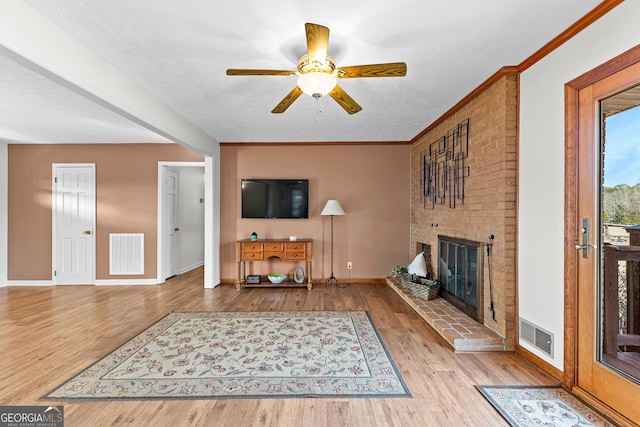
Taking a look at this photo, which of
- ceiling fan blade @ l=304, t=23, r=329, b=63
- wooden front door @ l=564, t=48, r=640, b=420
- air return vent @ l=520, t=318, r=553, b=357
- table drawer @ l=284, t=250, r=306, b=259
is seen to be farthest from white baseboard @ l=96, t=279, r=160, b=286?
wooden front door @ l=564, t=48, r=640, b=420

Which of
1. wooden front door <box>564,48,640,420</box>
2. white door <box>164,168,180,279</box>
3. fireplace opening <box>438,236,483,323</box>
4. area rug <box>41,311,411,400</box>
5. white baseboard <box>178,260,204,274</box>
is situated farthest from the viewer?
white baseboard <box>178,260,204,274</box>

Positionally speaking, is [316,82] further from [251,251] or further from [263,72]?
[251,251]

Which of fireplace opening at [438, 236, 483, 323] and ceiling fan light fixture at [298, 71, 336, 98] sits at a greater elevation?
ceiling fan light fixture at [298, 71, 336, 98]

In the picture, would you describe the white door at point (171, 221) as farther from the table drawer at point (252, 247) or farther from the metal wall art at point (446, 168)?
the metal wall art at point (446, 168)

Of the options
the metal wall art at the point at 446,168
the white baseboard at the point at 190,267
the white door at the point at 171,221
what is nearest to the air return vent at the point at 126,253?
the white door at the point at 171,221

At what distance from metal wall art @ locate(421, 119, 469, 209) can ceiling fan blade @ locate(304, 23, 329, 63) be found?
2051mm

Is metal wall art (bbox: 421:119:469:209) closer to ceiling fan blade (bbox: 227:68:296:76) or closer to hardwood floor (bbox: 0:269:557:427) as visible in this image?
hardwood floor (bbox: 0:269:557:427)

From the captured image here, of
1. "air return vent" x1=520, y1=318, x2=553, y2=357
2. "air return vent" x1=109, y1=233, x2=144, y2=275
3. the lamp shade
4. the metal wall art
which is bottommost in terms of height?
"air return vent" x1=520, y1=318, x2=553, y2=357

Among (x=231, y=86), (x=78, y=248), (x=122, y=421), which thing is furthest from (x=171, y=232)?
(x=122, y=421)

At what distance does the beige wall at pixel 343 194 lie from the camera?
514 centimetres

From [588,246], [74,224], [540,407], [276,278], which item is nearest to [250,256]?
[276,278]

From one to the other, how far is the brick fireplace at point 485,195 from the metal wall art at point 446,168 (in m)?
0.01

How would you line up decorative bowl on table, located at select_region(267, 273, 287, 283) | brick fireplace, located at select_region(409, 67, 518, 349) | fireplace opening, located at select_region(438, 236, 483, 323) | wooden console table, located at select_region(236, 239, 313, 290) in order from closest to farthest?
brick fireplace, located at select_region(409, 67, 518, 349) → fireplace opening, located at select_region(438, 236, 483, 323) → wooden console table, located at select_region(236, 239, 313, 290) → decorative bowl on table, located at select_region(267, 273, 287, 283)

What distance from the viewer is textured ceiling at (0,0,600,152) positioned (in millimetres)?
1788
